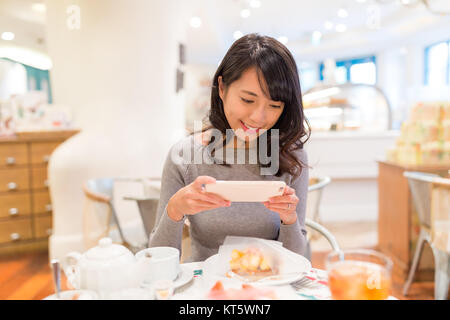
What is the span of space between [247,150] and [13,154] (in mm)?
3046

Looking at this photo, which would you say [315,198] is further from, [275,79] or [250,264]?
[250,264]

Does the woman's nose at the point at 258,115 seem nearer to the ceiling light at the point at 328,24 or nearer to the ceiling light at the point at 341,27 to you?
the ceiling light at the point at 328,24

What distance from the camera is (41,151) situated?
3699 mm

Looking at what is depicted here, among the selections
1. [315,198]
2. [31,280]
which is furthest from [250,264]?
[31,280]

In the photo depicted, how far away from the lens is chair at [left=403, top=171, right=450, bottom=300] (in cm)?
246

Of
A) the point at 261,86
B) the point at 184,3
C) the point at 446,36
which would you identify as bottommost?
the point at 261,86

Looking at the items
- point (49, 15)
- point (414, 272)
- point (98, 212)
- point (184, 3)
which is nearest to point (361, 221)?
point (414, 272)

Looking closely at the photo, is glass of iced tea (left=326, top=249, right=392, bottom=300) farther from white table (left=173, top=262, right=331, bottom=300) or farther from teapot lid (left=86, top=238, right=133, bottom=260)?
teapot lid (left=86, top=238, right=133, bottom=260)

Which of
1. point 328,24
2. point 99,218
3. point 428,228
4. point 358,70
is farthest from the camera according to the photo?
point 358,70

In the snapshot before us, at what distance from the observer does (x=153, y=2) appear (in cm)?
332

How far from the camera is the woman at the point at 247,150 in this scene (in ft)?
3.68

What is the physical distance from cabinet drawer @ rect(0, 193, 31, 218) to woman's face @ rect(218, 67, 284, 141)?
3119 millimetres

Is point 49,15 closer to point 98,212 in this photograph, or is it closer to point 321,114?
point 98,212
